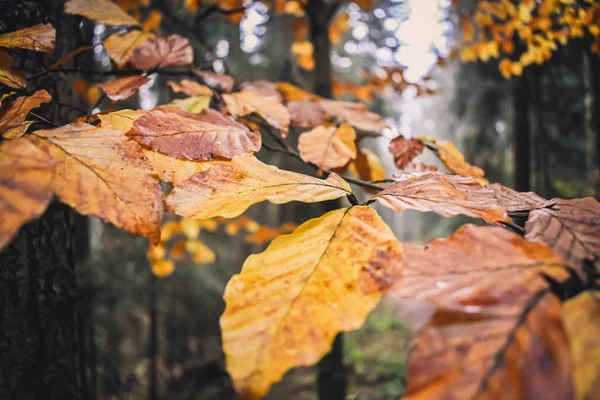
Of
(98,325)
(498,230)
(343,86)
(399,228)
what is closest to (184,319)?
(98,325)

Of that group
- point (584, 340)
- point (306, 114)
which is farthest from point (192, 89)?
point (584, 340)

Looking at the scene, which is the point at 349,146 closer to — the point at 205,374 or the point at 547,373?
the point at 547,373

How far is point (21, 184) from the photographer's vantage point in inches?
11.9

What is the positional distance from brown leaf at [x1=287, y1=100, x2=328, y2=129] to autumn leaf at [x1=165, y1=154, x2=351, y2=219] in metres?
0.43

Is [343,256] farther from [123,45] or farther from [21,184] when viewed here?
[123,45]

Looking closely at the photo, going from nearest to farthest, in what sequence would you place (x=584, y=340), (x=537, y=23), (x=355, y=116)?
(x=584, y=340) < (x=355, y=116) < (x=537, y=23)

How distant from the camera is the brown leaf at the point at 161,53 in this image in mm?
838

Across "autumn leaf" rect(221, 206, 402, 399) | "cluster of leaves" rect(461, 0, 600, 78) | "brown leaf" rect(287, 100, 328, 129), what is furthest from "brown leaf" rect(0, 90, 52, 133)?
"cluster of leaves" rect(461, 0, 600, 78)

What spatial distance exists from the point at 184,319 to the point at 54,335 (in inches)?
179

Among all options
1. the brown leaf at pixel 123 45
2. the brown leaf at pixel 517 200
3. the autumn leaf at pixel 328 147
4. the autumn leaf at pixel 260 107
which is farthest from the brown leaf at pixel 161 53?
the brown leaf at pixel 517 200

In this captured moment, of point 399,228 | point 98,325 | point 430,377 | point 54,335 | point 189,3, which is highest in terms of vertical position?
point 189,3

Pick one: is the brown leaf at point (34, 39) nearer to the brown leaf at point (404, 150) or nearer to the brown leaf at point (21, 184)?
the brown leaf at point (21, 184)

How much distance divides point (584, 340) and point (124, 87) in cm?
89

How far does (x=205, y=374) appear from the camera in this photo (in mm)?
4504
